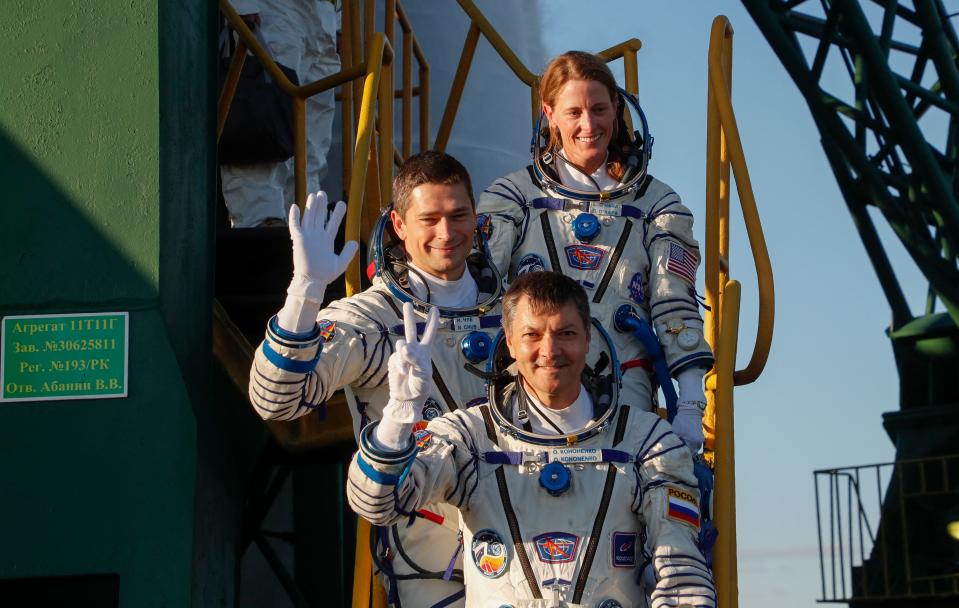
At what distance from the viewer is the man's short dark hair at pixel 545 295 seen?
370cm

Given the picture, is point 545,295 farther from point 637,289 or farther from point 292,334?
point 637,289

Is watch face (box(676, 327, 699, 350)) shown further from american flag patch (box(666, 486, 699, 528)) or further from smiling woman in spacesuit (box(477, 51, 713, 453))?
american flag patch (box(666, 486, 699, 528))

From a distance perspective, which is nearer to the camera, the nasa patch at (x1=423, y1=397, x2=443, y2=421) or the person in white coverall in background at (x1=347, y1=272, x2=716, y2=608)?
the person in white coverall in background at (x1=347, y1=272, x2=716, y2=608)

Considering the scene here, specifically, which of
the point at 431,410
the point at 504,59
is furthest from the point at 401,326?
the point at 504,59

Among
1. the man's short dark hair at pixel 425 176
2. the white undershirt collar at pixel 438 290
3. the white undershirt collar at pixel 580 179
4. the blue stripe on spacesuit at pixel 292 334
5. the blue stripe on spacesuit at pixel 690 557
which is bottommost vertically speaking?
the blue stripe on spacesuit at pixel 690 557

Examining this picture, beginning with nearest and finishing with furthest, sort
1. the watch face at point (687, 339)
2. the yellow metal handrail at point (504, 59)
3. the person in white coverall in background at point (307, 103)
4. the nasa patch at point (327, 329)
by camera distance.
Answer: the nasa patch at point (327, 329)
the watch face at point (687, 339)
the yellow metal handrail at point (504, 59)
the person in white coverall in background at point (307, 103)

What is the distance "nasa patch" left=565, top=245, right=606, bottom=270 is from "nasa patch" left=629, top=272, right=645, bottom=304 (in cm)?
12

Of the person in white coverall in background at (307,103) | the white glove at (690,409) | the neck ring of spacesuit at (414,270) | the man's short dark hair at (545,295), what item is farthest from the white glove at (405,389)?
the person in white coverall in background at (307,103)

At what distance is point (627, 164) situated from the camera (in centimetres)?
479

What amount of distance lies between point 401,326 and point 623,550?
913 millimetres

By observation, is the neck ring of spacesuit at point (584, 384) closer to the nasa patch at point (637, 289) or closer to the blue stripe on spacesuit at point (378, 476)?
the blue stripe on spacesuit at point (378, 476)

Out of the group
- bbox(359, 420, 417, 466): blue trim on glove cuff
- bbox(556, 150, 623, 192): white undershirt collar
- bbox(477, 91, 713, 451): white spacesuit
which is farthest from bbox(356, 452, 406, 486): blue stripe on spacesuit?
bbox(556, 150, 623, 192): white undershirt collar

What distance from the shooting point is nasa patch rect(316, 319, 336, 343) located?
397cm

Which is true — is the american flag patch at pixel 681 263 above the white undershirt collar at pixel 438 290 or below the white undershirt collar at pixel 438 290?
above
